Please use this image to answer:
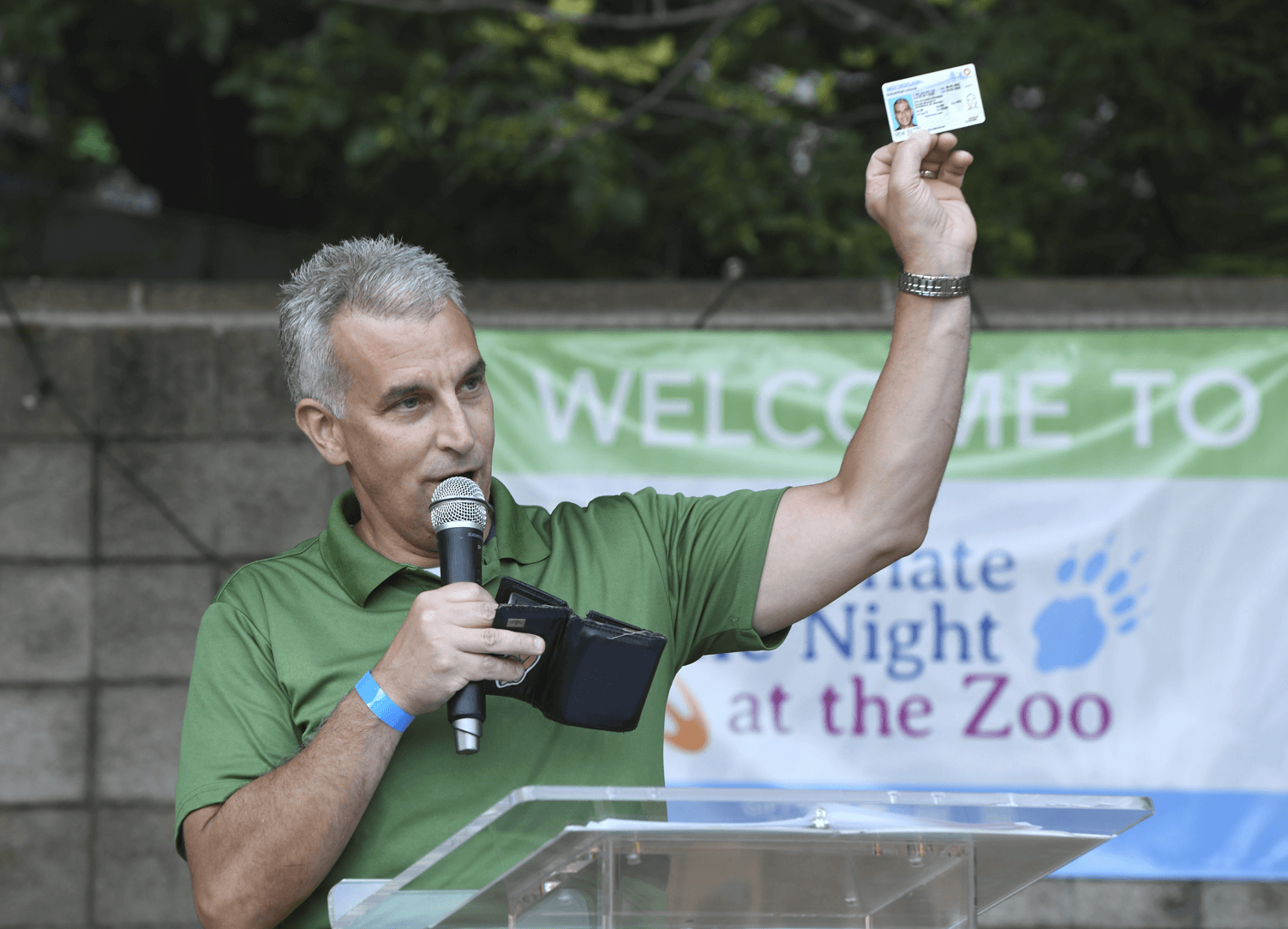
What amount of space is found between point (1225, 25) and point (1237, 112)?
1.33 feet

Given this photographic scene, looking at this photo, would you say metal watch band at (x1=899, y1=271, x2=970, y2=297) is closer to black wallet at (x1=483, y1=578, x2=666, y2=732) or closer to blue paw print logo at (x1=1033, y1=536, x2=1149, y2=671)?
black wallet at (x1=483, y1=578, x2=666, y2=732)

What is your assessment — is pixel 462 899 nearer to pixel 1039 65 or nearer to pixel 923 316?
pixel 923 316

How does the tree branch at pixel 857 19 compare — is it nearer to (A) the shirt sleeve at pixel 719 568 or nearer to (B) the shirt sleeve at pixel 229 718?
(A) the shirt sleeve at pixel 719 568

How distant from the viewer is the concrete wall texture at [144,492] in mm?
3346

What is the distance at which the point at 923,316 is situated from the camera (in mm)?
1438

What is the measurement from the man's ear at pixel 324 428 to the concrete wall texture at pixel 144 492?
183 cm

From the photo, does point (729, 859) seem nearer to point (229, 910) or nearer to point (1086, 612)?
point (229, 910)

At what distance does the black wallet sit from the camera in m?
1.26

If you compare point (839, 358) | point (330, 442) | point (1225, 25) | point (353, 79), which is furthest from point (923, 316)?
point (353, 79)

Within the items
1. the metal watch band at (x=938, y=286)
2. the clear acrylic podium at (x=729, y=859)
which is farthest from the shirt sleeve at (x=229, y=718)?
the metal watch band at (x=938, y=286)

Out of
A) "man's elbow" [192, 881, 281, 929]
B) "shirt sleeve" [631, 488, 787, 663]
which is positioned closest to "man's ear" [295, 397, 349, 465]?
"shirt sleeve" [631, 488, 787, 663]

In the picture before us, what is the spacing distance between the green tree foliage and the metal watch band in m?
2.54

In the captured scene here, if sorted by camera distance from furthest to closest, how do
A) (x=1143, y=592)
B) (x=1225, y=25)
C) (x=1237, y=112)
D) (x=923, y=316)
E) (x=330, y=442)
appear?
(x=1237, y=112), (x=1225, y=25), (x=1143, y=592), (x=330, y=442), (x=923, y=316)

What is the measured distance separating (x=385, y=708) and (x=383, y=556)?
1.06 feet
